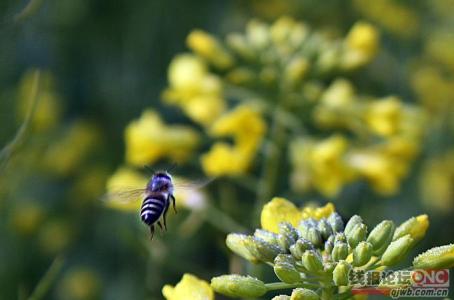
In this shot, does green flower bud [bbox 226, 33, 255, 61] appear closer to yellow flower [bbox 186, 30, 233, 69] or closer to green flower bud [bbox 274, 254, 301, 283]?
yellow flower [bbox 186, 30, 233, 69]

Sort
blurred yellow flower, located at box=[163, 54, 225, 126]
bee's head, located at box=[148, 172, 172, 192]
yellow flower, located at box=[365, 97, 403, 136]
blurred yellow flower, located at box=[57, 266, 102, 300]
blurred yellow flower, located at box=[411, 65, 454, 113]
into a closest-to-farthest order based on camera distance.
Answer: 1. bee's head, located at box=[148, 172, 172, 192]
2. yellow flower, located at box=[365, 97, 403, 136]
3. blurred yellow flower, located at box=[163, 54, 225, 126]
4. blurred yellow flower, located at box=[57, 266, 102, 300]
5. blurred yellow flower, located at box=[411, 65, 454, 113]

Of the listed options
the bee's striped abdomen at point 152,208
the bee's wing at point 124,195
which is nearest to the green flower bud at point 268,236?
the bee's striped abdomen at point 152,208

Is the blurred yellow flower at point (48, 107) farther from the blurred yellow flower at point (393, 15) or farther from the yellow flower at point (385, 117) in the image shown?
the blurred yellow flower at point (393, 15)

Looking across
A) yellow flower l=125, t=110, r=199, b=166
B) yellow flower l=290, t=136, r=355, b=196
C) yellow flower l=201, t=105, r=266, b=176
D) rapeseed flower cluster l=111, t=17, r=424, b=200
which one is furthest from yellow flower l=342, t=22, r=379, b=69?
yellow flower l=125, t=110, r=199, b=166

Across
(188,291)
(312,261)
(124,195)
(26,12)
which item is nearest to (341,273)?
(312,261)

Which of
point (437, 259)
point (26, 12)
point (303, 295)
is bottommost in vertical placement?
point (303, 295)

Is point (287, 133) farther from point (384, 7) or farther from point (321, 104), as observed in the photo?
point (384, 7)

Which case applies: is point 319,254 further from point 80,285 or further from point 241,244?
point 80,285
